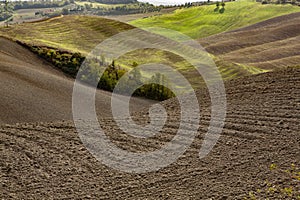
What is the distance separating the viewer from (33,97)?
18.2m

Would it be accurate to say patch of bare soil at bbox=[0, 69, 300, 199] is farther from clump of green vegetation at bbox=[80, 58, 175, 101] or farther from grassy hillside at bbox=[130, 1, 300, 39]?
grassy hillside at bbox=[130, 1, 300, 39]

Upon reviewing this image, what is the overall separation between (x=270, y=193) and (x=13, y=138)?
27.0 ft

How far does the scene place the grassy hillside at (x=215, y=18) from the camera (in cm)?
8419

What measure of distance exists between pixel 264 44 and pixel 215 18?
29375 mm

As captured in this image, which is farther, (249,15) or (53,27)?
(249,15)

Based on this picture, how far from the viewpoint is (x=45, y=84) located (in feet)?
67.8

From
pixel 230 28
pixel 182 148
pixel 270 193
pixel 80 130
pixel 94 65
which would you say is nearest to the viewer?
pixel 270 193

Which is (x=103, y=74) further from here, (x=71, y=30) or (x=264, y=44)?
(x=264, y=44)

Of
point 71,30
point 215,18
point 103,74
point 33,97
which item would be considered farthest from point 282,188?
point 215,18

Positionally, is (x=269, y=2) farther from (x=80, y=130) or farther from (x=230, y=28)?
(x=80, y=130)

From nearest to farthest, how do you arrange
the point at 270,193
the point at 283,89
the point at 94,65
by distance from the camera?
the point at 270,193 → the point at 283,89 → the point at 94,65

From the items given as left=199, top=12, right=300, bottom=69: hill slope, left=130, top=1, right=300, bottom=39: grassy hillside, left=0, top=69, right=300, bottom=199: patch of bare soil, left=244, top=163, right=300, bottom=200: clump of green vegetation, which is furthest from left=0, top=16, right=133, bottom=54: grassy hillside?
left=130, top=1, right=300, bottom=39: grassy hillside

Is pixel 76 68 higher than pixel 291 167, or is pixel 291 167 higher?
pixel 291 167

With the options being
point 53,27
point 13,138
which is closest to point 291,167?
point 13,138
